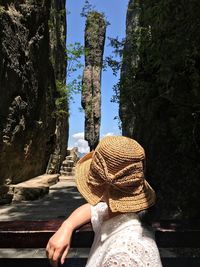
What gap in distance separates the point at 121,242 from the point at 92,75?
96.3ft

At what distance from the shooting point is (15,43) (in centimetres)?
1201

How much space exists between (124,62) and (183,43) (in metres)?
4.83

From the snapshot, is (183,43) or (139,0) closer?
(183,43)

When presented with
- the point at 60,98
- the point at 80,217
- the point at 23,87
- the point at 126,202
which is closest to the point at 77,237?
the point at 80,217

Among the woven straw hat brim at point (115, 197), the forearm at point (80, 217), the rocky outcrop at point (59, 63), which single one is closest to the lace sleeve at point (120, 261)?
the woven straw hat brim at point (115, 197)

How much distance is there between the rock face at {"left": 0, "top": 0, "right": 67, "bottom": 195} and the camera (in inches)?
456

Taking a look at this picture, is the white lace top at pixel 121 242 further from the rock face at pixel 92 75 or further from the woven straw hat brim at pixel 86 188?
the rock face at pixel 92 75

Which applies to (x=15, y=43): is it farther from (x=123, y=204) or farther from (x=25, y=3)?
(x=123, y=204)

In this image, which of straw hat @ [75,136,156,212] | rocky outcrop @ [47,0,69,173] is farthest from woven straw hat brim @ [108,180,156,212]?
rocky outcrop @ [47,0,69,173]

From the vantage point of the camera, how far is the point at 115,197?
1.37m

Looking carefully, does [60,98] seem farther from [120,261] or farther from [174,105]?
[120,261]

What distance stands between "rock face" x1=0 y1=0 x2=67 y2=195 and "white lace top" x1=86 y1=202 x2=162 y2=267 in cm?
1016

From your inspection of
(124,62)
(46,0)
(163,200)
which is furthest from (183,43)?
(46,0)

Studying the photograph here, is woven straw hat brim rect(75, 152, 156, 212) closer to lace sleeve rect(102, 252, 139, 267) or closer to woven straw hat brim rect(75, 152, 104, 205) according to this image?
woven straw hat brim rect(75, 152, 104, 205)
